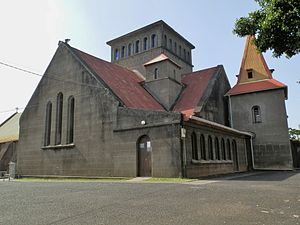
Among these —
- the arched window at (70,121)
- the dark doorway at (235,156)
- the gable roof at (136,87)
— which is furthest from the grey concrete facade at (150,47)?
the dark doorway at (235,156)

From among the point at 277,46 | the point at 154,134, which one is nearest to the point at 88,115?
the point at 154,134

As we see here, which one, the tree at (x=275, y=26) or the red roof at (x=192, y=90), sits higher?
the red roof at (x=192, y=90)

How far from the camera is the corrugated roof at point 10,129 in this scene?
36.3 meters

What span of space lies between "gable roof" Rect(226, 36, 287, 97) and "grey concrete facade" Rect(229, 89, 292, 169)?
2.08ft

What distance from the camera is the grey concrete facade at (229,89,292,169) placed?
26.7 metres

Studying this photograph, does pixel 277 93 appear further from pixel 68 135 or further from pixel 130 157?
pixel 68 135

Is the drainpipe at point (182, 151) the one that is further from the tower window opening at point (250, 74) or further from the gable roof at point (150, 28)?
the gable roof at point (150, 28)

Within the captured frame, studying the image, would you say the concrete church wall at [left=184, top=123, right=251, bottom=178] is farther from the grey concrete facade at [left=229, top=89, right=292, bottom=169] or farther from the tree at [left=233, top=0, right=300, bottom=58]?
the tree at [left=233, top=0, right=300, bottom=58]

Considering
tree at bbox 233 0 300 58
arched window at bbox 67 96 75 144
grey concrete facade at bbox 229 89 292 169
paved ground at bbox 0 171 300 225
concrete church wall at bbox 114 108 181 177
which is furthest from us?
grey concrete facade at bbox 229 89 292 169

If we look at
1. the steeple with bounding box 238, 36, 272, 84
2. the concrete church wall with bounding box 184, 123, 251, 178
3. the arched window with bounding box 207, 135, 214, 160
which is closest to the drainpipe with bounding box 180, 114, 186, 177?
the concrete church wall with bounding box 184, 123, 251, 178

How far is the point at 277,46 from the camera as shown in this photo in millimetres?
9539

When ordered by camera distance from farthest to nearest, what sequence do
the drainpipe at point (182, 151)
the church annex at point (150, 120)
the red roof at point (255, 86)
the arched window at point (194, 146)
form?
1. the red roof at point (255, 86)
2. the arched window at point (194, 146)
3. the church annex at point (150, 120)
4. the drainpipe at point (182, 151)

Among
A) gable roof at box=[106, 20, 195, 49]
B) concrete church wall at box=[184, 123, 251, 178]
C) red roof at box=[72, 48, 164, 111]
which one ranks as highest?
gable roof at box=[106, 20, 195, 49]

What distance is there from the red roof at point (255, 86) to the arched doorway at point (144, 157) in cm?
1537
